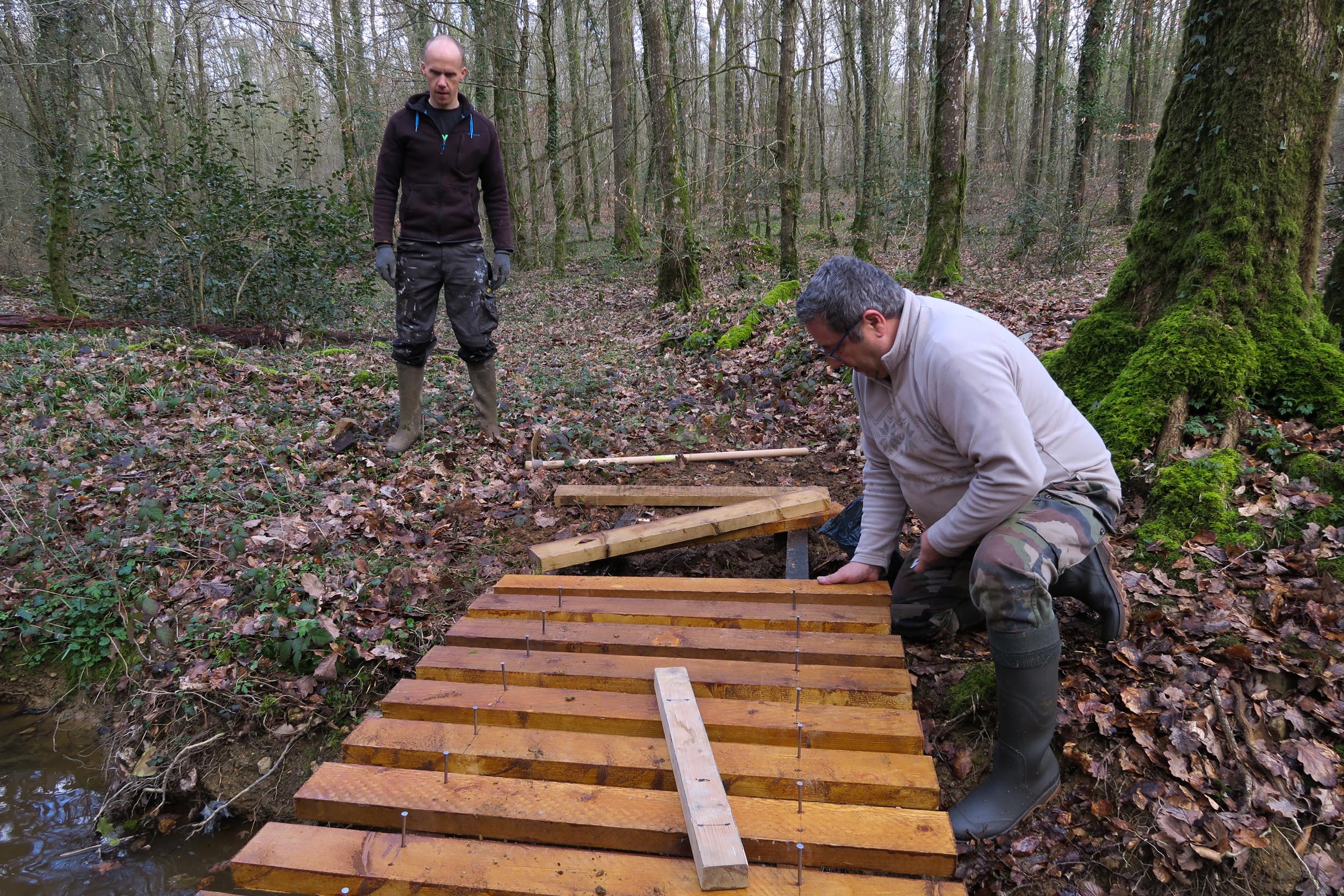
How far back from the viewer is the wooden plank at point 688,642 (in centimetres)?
275

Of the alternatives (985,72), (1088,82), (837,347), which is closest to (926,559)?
(837,347)

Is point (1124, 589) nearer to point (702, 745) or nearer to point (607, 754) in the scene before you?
point (702, 745)

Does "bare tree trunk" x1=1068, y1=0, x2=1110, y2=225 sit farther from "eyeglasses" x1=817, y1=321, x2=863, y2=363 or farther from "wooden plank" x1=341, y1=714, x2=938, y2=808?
"wooden plank" x1=341, y1=714, x2=938, y2=808

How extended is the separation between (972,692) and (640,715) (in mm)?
1287

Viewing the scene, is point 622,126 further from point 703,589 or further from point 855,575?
point 855,575

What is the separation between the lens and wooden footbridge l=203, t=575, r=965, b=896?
6.14ft

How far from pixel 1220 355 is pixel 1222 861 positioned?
8.33 ft

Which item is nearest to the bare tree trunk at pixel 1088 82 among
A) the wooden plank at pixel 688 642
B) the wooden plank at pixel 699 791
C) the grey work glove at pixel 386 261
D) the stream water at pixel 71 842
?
the grey work glove at pixel 386 261

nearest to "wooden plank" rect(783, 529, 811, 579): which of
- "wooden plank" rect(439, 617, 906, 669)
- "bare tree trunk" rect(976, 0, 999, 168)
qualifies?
"wooden plank" rect(439, 617, 906, 669)

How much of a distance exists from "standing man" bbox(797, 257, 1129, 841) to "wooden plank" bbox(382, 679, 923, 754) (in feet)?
1.18

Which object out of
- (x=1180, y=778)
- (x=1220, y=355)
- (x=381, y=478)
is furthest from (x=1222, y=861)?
(x=381, y=478)

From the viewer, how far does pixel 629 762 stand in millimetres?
2195

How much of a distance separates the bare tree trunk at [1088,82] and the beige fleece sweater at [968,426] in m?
12.0

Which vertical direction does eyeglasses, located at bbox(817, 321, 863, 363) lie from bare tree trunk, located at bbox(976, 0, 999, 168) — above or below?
below
